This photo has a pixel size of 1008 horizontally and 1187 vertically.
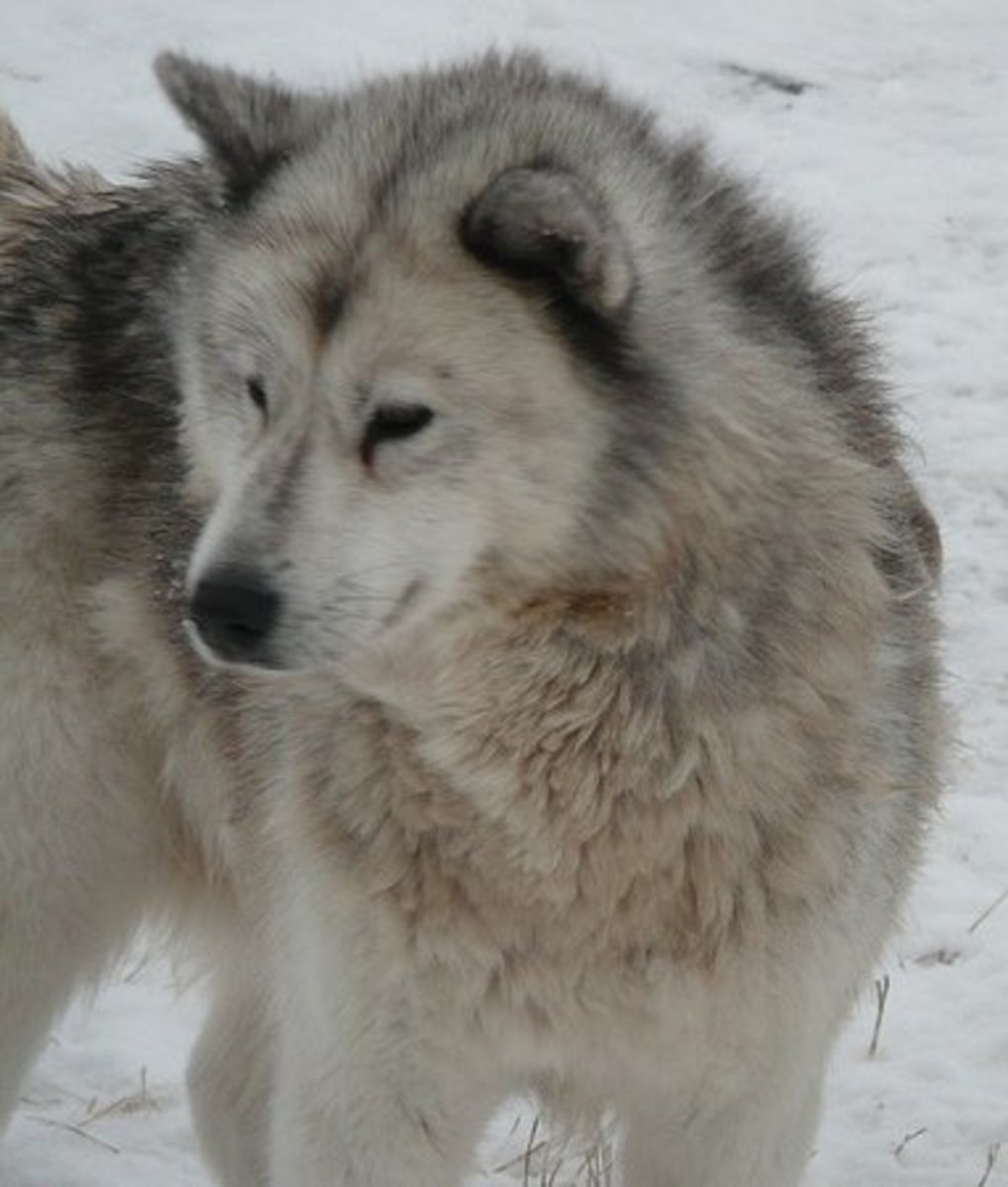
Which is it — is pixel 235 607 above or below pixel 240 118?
below

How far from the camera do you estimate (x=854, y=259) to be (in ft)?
26.4

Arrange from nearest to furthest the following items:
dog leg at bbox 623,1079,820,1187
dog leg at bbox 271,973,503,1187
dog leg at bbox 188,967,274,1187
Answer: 1. dog leg at bbox 271,973,503,1187
2. dog leg at bbox 623,1079,820,1187
3. dog leg at bbox 188,967,274,1187

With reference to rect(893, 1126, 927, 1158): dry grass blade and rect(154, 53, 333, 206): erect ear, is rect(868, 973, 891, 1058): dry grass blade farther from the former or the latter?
rect(154, 53, 333, 206): erect ear

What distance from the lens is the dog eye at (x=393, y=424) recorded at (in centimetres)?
305

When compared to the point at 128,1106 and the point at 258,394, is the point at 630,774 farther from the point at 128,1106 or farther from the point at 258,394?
the point at 128,1106

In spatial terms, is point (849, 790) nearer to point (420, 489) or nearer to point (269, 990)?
point (420, 489)

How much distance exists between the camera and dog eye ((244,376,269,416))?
3.16 meters

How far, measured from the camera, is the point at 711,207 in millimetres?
3359

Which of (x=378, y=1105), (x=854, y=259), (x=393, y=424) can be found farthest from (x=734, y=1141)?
(x=854, y=259)

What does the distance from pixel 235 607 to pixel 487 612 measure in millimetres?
370

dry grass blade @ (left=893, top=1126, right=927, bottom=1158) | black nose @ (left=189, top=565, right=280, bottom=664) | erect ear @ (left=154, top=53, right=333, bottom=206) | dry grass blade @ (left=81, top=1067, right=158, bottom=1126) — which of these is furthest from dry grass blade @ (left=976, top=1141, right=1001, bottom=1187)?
erect ear @ (left=154, top=53, right=333, bottom=206)

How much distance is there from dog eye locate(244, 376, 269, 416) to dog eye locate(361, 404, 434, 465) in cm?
17

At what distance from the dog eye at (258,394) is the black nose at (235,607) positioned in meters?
0.25

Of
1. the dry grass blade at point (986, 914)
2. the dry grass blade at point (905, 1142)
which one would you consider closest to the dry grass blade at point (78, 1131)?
the dry grass blade at point (905, 1142)
